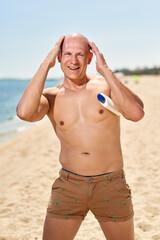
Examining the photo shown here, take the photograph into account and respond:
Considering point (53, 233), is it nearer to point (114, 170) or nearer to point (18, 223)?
point (114, 170)

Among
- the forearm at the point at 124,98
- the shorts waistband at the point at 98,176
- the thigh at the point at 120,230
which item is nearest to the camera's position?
the forearm at the point at 124,98

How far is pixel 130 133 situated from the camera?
10.0m

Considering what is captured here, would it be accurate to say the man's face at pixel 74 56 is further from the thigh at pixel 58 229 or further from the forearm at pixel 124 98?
the thigh at pixel 58 229

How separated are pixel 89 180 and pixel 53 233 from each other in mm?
540

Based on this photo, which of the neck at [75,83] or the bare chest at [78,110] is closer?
the bare chest at [78,110]

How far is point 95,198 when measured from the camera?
240 cm

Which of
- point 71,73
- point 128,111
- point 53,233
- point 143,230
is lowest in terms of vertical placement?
point 143,230

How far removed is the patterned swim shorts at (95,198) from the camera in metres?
2.38

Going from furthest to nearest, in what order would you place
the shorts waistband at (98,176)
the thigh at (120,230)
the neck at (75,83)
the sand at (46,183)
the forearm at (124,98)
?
the sand at (46,183), the neck at (75,83), the shorts waistband at (98,176), the thigh at (120,230), the forearm at (124,98)

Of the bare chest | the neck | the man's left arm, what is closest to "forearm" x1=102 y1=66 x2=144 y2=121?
the man's left arm

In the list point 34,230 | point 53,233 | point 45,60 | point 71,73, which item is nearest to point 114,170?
point 53,233

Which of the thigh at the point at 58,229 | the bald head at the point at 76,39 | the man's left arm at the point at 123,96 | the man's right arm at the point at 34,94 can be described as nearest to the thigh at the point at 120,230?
the thigh at the point at 58,229

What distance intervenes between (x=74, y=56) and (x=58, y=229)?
149 centimetres

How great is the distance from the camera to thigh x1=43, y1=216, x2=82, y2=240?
92.6 inches
